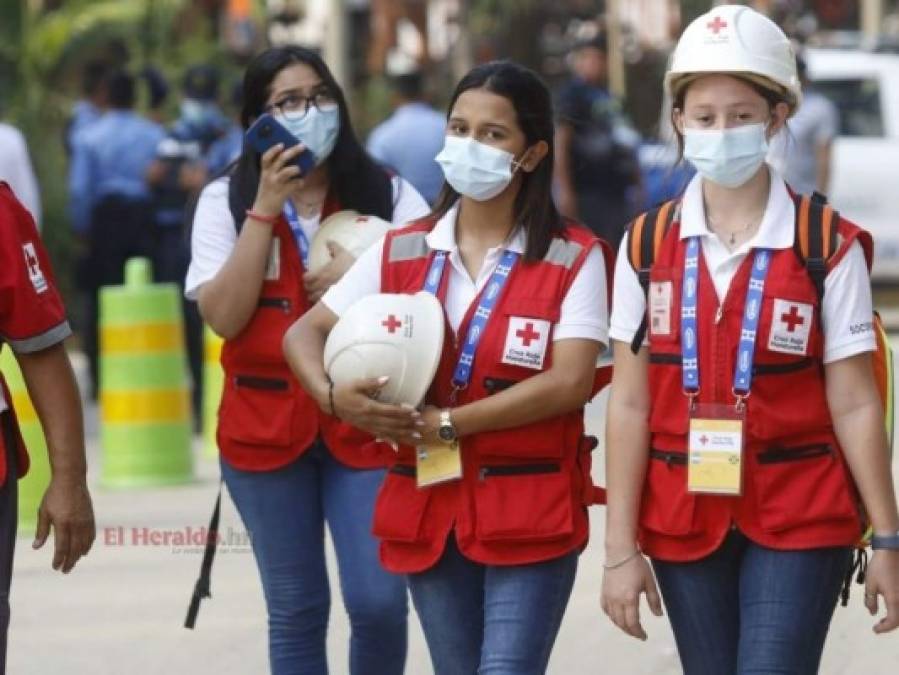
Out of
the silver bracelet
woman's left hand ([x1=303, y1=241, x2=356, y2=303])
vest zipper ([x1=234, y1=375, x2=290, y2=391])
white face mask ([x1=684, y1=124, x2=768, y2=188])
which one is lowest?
the silver bracelet

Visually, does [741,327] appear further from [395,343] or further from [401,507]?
[401,507]

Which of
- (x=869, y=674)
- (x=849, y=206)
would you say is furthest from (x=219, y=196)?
(x=849, y=206)

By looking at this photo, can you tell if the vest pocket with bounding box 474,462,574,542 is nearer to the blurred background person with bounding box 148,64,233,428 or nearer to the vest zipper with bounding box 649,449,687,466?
the vest zipper with bounding box 649,449,687,466

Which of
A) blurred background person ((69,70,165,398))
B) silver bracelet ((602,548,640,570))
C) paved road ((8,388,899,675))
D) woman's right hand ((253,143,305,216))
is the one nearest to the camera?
silver bracelet ((602,548,640,570))

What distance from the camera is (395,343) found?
509cm

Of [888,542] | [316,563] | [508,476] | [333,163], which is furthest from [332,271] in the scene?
[888,542]

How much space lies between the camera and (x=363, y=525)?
238 inches

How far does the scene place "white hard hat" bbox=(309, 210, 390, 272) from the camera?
19.6 ft

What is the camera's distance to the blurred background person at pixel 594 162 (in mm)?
15867

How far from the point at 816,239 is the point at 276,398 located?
1.78 meters

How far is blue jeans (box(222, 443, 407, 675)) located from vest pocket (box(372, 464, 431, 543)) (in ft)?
2.31

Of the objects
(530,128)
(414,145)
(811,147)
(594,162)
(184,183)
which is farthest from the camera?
(594,162)

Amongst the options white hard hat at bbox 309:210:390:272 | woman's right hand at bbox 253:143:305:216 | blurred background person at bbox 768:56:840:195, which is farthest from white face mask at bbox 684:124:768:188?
blurred background person at bbox 768:56:840:195

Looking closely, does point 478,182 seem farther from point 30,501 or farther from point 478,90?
point 30,501
